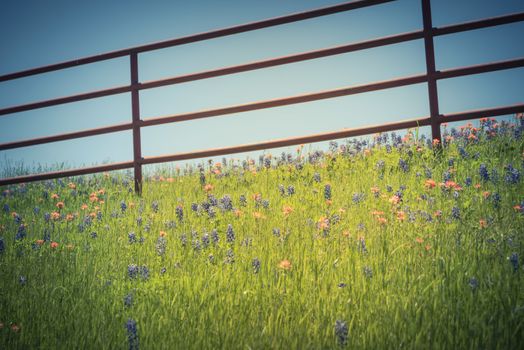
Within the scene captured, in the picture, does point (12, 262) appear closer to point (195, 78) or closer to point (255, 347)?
point (255, 347)

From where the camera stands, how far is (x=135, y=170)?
6.38 m

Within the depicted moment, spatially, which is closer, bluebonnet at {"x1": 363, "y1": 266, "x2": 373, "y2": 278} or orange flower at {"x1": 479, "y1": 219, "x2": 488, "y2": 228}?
bluebonnet at {"x1": 363, "y1": 266, "x2": 373, "y2": 278}

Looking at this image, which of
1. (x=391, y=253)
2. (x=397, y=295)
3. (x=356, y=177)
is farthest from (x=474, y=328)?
(x=356, y=177)

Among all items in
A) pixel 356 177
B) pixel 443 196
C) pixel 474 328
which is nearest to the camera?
pixel 474 328

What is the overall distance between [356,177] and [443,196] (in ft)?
4.19

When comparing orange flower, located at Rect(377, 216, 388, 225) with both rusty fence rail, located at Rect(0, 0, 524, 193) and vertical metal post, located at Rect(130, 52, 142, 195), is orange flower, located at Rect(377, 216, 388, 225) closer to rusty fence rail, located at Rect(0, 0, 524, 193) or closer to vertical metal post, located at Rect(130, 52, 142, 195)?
rusty fence rail, located at Rect(0, 0, 524, 193)

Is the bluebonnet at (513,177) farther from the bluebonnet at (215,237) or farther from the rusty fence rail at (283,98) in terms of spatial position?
the bluebonnet at (215,237)

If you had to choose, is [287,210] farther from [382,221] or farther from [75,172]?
[75,172]

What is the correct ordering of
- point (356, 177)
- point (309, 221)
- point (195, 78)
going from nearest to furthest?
1. point (309, 221)
2. point (356, 177)
3. point (195, 78)

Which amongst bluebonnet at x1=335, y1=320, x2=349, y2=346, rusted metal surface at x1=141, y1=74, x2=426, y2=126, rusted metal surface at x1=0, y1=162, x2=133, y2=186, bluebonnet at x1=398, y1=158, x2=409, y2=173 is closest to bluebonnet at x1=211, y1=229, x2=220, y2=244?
bluebonnet at x1=335, y1=320, x2=349, y2=346

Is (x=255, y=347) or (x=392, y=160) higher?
(x=392, y=160)

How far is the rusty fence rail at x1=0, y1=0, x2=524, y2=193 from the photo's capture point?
521 cm

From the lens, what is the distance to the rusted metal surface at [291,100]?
532 centimetres

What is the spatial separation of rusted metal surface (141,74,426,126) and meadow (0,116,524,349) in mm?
1087
